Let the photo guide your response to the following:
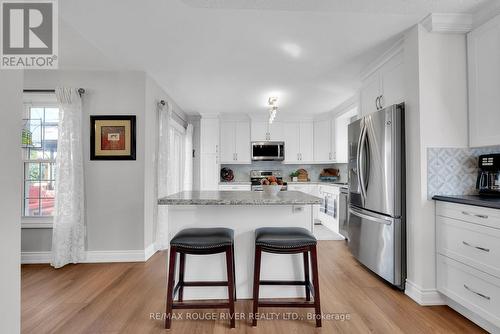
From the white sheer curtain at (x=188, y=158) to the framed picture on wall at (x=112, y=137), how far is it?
210cm

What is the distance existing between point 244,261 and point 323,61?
93.5 inches

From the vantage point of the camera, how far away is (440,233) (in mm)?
2170

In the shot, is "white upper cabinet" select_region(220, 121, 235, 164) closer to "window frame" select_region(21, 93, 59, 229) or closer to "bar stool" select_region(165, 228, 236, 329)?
"window frame" select_region(21, 93, 59, 229)

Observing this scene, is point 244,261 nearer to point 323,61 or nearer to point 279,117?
point 323,61

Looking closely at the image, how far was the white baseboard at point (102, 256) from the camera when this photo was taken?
3184 mm

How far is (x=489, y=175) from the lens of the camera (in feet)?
7.04

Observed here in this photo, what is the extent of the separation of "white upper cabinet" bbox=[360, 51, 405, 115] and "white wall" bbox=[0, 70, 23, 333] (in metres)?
2.96

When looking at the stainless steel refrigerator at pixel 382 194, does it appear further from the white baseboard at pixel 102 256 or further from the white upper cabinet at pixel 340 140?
the white baseboard at pixel 102 256

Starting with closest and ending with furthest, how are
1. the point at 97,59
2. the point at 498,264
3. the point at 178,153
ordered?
the point at 498,264 < the point at 97,59 < the point at 178,153

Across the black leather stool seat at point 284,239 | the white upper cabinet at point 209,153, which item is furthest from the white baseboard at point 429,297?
the white upper cabinet at point 209,153

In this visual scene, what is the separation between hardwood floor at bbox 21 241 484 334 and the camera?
1.88 m

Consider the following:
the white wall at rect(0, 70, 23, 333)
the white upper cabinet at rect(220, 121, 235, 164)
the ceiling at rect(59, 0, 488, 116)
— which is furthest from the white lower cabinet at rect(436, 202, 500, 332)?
the white upper cabinet at rect(220, 121, 235, 164)

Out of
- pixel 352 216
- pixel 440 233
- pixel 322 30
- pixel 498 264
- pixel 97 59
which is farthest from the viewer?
pixel 352 216

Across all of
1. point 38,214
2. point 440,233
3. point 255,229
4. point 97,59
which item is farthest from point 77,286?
point 440,233
